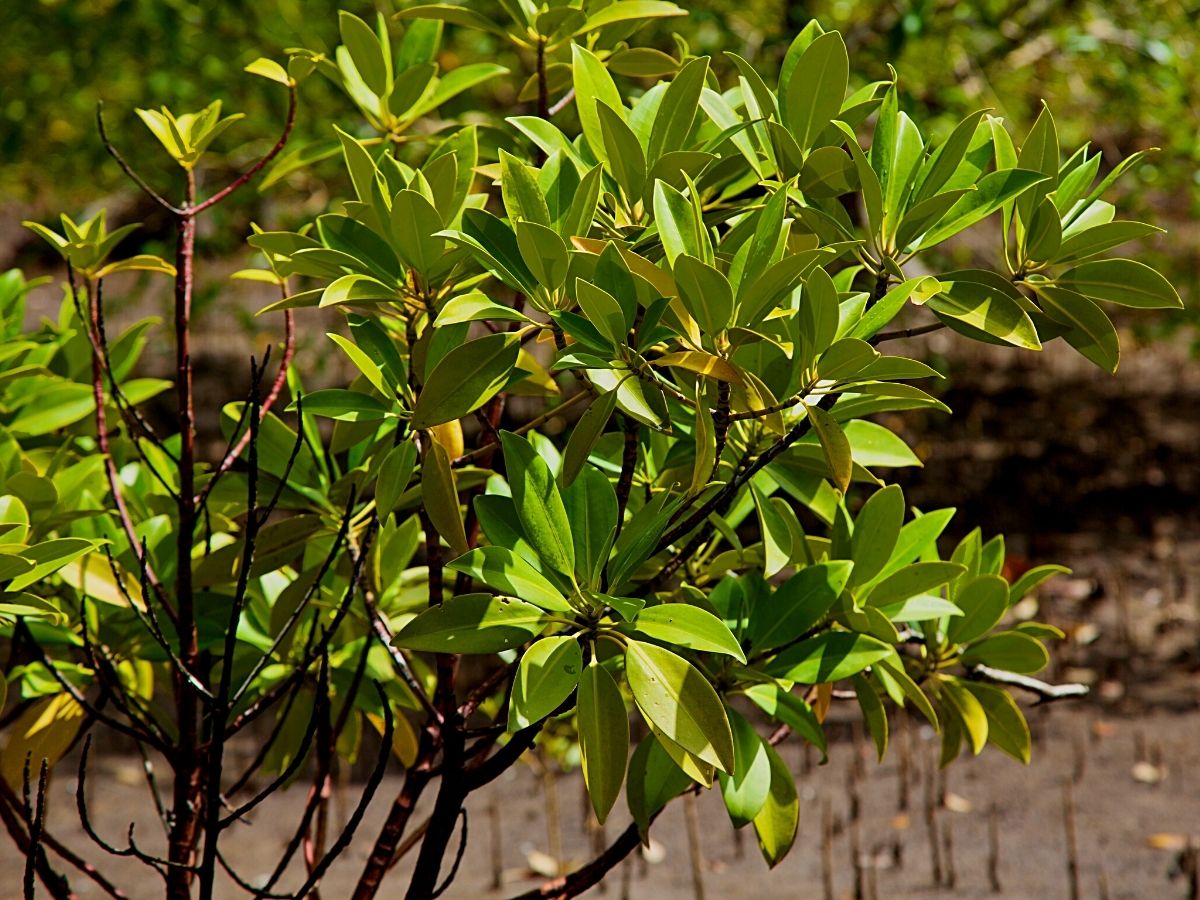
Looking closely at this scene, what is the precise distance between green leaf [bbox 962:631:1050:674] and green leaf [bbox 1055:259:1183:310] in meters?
0.44

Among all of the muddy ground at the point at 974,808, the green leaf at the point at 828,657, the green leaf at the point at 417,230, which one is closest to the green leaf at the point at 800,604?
the green leaf at the point at 828,657

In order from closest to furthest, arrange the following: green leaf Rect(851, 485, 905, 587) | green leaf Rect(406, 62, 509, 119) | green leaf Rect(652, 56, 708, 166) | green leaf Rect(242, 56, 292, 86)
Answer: green leaf Rect(652, 56, 708, 166), green leaf Rect(851, 485, 905, 587), green leaf Rect(242, 56, 292, 86), green leaf Rect(406, 62, 509, 119)

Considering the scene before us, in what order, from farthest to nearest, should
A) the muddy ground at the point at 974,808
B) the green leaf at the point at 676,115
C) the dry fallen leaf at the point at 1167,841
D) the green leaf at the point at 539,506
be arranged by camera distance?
the dry fallen leaf at the point at 1167,841 → the muddy ground at the point at 974,808 → the green leaf at the point at 676,115 → the green leaf at the point at 539,506

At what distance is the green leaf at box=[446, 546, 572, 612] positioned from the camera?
990 mm

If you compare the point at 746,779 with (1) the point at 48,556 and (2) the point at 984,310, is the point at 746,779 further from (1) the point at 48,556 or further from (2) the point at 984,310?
(1) the point at 48,556

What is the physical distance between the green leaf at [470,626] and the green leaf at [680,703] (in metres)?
0.10

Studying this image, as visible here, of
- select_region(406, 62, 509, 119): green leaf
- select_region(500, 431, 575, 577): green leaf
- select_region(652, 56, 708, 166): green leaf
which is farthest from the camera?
select_region(406, 62, 509, 119): green leaf

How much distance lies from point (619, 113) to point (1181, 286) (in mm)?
5177

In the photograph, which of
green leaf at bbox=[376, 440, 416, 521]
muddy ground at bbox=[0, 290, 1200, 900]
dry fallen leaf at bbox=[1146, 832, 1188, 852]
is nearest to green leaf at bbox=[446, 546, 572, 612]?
green leaf at bbox=[376, 440, 416, 521]

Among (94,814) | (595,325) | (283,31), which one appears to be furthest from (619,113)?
(283,31)

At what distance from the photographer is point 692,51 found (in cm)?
427

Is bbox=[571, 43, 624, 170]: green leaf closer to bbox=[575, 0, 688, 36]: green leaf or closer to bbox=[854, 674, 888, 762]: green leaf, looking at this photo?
bbox=[575, 0, 688, 36]: green leaf

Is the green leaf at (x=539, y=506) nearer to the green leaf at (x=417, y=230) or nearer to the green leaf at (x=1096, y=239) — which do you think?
the green leaf at (x=417, y=230)

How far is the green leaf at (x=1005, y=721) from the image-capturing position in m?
1.38
